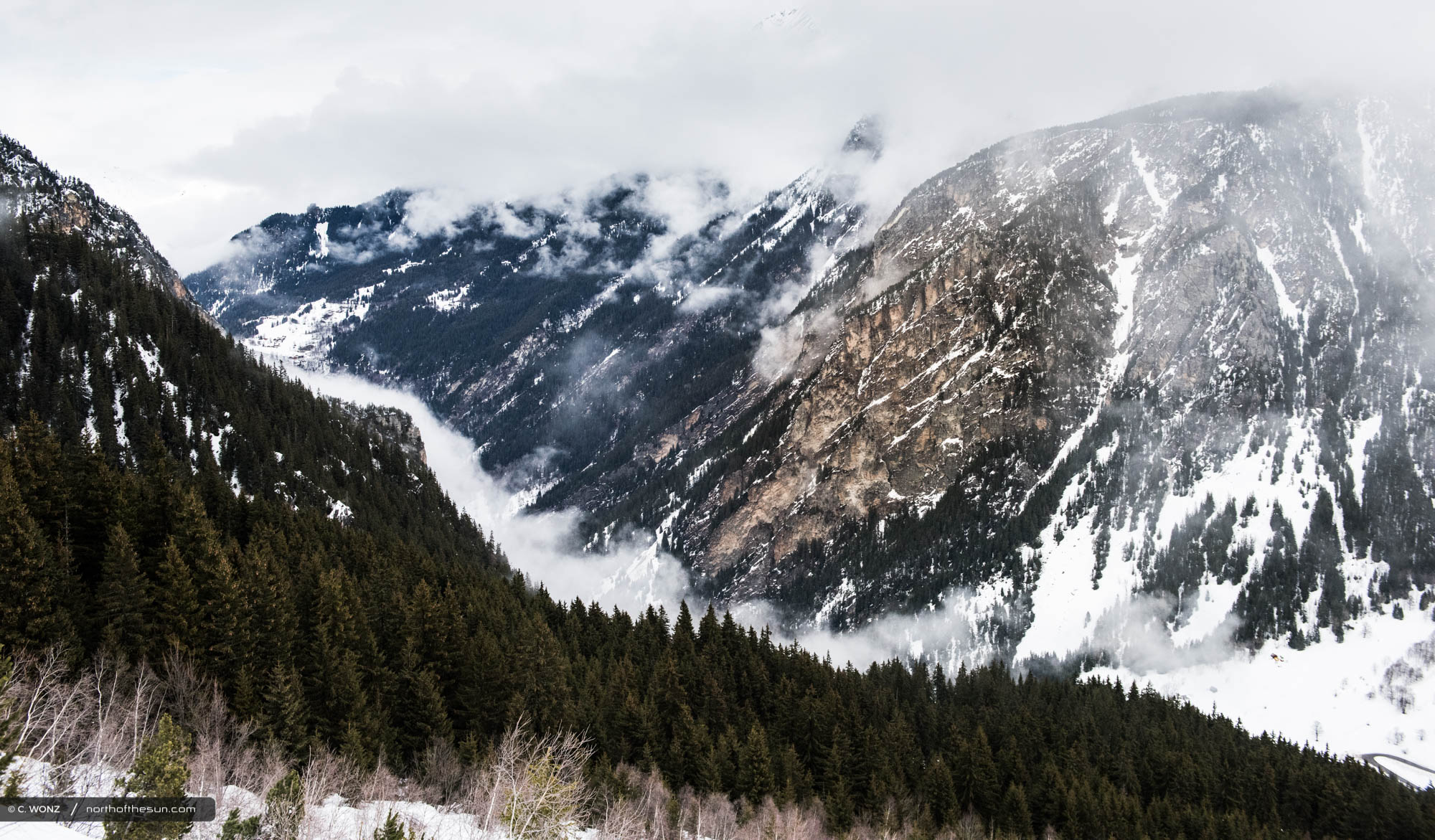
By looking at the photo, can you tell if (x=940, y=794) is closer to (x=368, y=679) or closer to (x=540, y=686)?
(x=540, y=686)

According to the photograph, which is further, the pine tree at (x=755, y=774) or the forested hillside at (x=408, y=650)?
the pine tree at (x=755, y=774)

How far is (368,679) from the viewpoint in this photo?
68.2m

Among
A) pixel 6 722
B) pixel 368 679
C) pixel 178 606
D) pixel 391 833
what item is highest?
pixel 178 606

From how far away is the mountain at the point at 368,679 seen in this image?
5209 cm

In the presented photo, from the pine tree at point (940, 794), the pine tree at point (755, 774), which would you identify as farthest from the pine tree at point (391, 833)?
the pine tree at point (940, 794)

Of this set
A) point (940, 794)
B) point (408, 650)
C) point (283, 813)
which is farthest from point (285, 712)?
point (940, 794)

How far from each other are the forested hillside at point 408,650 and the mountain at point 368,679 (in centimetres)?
34

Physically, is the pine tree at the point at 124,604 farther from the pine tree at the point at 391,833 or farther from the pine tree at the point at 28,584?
the pine tree at the point at 391,833

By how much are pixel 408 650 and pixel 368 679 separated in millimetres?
3826

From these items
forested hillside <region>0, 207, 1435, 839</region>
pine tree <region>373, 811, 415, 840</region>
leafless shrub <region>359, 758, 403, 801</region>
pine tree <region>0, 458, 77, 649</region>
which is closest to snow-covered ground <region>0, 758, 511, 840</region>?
leafless shrub <region>359, 758, 403, 801</region>

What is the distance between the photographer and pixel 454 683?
247 feet

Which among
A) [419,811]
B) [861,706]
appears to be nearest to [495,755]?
[419,811]

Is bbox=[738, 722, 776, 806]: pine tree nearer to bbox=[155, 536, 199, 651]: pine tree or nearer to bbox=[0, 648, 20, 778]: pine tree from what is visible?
bbox=[155, 536, 199, 651]: pine tree

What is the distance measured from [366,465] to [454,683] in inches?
5078
